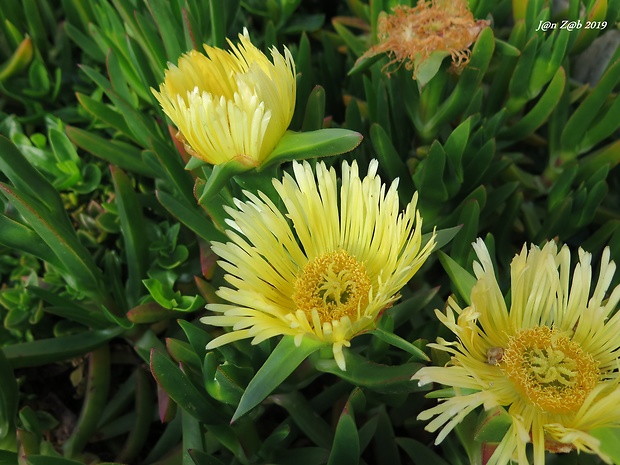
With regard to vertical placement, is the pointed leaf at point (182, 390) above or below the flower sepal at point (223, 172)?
below

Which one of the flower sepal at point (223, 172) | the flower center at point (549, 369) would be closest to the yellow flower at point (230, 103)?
the flower sepal at point (223, 172)

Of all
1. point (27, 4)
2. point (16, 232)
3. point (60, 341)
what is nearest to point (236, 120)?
point (16, 232)

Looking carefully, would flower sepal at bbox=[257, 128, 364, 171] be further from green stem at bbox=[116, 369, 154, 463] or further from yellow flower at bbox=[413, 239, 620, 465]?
green stem at bbox=[116, 369, 154, 463]

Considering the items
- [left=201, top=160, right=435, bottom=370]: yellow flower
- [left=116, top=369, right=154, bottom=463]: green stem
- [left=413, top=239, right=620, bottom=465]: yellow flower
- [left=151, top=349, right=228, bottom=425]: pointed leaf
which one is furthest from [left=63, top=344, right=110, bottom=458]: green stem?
[left=413, top=239, right=620, bottom=465]: yellow flower

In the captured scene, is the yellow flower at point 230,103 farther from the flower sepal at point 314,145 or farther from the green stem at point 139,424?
the green stem at point 139,424

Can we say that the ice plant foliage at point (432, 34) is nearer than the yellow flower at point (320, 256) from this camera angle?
No

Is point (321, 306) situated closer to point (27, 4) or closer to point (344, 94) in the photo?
point (344, 94)
